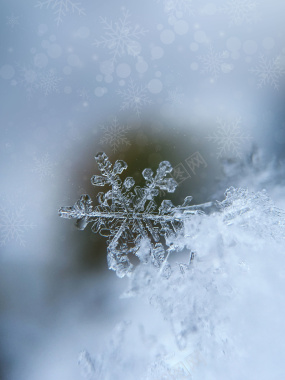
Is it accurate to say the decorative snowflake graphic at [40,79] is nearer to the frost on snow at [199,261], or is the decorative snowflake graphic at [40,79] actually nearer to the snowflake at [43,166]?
the snowflake at [43,166]

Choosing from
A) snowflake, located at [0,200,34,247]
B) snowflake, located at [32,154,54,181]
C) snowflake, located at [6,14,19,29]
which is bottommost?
snowflake, located at [0,200,34,247]

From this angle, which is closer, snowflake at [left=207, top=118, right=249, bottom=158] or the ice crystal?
the ice crystal

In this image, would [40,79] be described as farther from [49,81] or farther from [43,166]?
[43,166]

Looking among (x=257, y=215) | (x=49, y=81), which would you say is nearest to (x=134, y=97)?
(x=49, y=81)

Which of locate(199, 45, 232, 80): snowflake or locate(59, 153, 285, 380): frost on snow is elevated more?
locate(199, 45, 232, 80): snowflake

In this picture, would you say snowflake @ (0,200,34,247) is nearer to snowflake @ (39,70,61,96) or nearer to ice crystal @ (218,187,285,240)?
snowflake @ (39,70,61,96)
